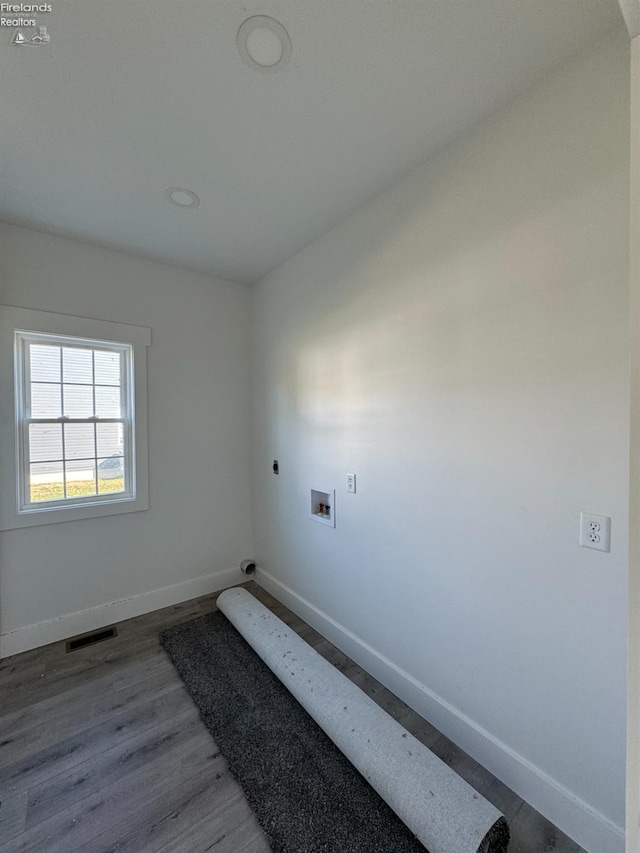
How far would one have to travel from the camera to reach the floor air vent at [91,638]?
7.38ft

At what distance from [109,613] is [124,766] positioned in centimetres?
126

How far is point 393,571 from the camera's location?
1.84m

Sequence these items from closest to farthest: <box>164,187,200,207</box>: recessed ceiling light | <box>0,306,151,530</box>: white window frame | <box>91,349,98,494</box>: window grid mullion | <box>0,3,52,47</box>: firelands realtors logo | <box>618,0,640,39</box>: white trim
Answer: <box>618,0,640,39</box>: white trim, <box>0,3,52,47</box>: firelands realtors logo, <box>164,187,200,207</box>: recessed ceiling light, <box>0,306,151,530</box>: white window frame, <box>91,349,98,494</box>: window grid mullion

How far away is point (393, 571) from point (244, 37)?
234 centimetres

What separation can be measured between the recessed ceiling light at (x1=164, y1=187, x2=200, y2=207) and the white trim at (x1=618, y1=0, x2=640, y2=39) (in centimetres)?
187

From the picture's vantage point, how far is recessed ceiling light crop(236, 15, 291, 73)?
1075 mm

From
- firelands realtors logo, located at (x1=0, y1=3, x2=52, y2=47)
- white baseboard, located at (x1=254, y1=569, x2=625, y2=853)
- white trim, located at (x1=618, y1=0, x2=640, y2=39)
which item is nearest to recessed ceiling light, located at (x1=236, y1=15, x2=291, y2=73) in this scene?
firelands realtors logo, located at (x1=0, y1=3, x2=52, y2=47)

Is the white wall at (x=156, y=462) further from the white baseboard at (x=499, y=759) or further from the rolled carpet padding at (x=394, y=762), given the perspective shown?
the white baseboard at (x=499, y=759)

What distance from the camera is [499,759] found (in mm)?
1390

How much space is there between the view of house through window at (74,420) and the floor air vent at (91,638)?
3.14 ft

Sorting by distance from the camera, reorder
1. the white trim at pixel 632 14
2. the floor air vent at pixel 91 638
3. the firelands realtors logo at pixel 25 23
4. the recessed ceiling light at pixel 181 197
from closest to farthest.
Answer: the white trim at pixel 632 14 < the firelands realtors logo at pixel 25 23 < the recessed ceiling light at pixel 181 197 < the floor air vent at pixel 91 638

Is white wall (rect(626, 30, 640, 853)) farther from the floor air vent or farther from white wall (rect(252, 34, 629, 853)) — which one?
the floor air vent

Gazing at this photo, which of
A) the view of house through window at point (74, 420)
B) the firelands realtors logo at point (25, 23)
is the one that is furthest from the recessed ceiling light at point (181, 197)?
the view of house through window at point (74, 420)

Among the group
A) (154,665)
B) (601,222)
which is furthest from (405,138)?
(154,665)
